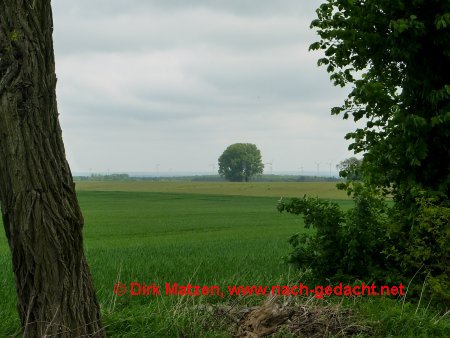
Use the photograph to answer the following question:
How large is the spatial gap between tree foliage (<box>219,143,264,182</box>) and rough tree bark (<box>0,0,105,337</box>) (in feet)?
431

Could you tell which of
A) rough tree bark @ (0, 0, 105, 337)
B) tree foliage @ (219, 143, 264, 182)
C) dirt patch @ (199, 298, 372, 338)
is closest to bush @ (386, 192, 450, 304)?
dirt patch @ (199, 298, 372, 338)

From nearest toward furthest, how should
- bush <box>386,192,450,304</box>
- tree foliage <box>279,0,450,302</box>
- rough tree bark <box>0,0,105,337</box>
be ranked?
1. rough tree bark <box>0,0,105,337</box>
2. bush <box>386,192,450,304</box>
3. tree foliage <box>279,0,450,302</box>

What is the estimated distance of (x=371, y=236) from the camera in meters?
8.69

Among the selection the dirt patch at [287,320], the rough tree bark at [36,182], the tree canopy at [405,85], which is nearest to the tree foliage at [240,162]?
the tree canopy at [405,85]

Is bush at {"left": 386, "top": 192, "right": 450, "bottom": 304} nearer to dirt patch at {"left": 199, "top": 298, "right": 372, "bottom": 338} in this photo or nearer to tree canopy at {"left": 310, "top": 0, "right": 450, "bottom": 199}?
tree canopy at {"left": 310, "top": 0, "right": 450, "bottom": 199}

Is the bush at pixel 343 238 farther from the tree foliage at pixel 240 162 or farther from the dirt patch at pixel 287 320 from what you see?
the tree foliage at pixel 240 162

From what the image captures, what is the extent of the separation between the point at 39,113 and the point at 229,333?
2748mm

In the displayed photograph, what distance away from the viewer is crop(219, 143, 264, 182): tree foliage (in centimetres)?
13675

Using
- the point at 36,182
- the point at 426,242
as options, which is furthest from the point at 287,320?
the point at 426,242

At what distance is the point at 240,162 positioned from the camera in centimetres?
13625

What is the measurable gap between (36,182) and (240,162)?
434 ft

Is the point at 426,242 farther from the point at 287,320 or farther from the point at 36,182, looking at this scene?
the point at 36,182

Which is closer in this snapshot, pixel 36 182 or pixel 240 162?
pixel 36 182

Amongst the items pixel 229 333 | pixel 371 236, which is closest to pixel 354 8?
pixel 371 236
